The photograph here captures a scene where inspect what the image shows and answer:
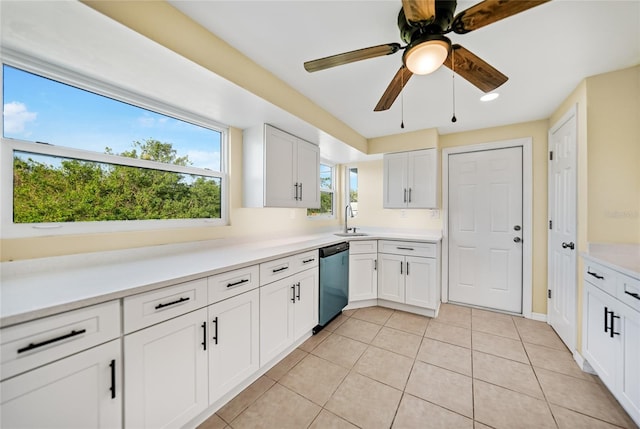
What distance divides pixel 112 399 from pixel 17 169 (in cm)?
134

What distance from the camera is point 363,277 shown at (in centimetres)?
306

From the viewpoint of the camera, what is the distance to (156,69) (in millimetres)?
1409

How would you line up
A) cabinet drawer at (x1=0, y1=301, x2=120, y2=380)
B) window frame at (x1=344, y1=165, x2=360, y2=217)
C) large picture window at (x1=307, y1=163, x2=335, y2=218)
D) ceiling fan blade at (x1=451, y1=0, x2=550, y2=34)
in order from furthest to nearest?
1. window frame at (x1=344, y1=165, x2=360, y2=217)
2. large picture window at (x1=307, y1=163, x2=335, y2=218)
3. ceiling fan blade at (x1=451, y1=0, x2=550, y2=34)
4. cabinet drawer at (x1=0, y1=301, x2=120, y2=380)

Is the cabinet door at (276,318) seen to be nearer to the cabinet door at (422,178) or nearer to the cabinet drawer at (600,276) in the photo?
the cabinet door at (422,178)

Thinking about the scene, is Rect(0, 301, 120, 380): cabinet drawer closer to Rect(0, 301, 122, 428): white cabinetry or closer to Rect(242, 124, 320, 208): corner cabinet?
Rect(0, 301, 122, 428): white cabinetry

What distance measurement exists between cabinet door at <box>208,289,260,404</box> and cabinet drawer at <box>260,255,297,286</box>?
128 millimetres

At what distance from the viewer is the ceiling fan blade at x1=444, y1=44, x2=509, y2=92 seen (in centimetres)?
126

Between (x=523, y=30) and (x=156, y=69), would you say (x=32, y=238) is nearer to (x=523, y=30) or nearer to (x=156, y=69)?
(x=156, y=69)

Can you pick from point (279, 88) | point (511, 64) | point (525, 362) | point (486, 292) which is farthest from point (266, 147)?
point (486, 292)

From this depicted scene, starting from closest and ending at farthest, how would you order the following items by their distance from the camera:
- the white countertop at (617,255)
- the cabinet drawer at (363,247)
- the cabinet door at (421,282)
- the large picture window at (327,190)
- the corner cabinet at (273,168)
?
the white countertop at (617,255), the corner cabinet at (273,168), the cabinet door at (421,282), the cabinet drawer at (363,247), the large picture window at (327,190)

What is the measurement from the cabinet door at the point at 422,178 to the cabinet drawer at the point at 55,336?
3.14 m

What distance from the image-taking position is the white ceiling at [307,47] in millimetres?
1160

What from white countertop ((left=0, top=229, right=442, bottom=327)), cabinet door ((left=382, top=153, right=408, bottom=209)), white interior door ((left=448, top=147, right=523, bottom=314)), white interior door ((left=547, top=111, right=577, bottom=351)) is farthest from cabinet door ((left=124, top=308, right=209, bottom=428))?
white interior door ((left=448, top=147, right=523, bottom=314))

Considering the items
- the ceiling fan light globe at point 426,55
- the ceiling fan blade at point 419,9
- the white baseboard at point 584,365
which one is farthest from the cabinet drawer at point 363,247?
the ceiling fan blade at point 419,9
